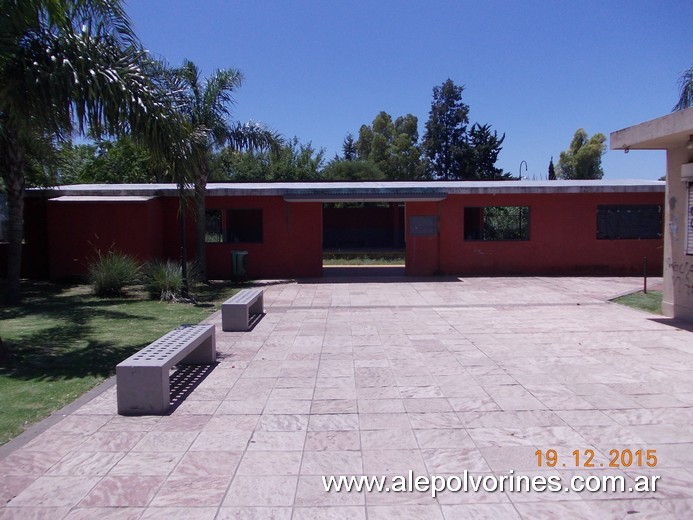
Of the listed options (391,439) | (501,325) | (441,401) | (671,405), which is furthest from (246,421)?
(501,325)

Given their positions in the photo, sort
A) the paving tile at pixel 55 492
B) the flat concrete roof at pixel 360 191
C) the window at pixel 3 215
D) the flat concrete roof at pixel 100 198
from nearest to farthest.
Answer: the paving tile at pixel 55 492 → the flat concrete roof at pixel 100 198 → the window at pixel 3 215 → the flat concrete roof at pixel 360 191

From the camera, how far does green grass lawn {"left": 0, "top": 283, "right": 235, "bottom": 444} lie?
6184 millimetres

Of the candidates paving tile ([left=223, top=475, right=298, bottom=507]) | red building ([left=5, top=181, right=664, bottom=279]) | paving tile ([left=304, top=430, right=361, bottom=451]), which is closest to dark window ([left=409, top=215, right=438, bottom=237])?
red building ([left=5, top=181, right=664, bottom=279])

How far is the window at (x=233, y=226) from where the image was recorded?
18.6 metres

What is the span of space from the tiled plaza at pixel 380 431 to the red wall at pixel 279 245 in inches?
354

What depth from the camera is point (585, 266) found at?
1875 centimetres

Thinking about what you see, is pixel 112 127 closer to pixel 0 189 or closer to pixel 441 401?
pixel 441 401

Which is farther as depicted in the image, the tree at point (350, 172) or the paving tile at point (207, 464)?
the tree at point (350, 172)

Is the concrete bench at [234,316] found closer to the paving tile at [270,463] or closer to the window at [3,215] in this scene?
the paving tile at [270,463]

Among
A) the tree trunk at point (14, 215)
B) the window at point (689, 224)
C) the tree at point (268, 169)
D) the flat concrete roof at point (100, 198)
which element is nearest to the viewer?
the window at point (689, 224)

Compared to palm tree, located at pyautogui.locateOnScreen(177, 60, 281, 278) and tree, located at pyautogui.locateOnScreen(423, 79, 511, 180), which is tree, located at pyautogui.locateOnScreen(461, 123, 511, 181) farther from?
palm tree, located at pyautogui.locateOnScreen(177, 60, 281, 278)

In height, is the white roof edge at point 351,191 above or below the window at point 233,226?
above

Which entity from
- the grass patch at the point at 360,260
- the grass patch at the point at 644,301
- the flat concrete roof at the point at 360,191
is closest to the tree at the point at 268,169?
the grass patch at the point at 360,260

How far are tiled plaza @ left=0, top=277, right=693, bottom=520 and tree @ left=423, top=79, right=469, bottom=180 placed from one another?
4308 cm
